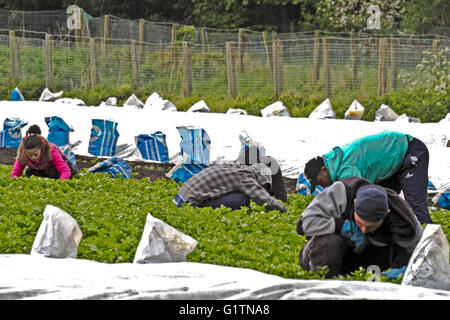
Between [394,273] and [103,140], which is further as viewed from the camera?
[103,140]

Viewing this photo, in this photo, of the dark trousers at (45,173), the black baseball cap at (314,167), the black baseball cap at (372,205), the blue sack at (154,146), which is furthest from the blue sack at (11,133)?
the black baseball cap at (372,205)

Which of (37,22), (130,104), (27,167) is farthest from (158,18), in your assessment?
→ (27,167)

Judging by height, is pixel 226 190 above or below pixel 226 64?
below

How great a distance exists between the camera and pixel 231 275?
20.4ft

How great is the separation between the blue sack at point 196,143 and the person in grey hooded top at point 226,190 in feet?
12.8

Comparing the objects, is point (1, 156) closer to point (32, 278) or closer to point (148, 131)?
point (148, 131)

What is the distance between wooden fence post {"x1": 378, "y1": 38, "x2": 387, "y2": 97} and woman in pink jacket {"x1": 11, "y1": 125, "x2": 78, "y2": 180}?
952cm

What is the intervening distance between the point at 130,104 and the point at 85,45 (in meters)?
5.01

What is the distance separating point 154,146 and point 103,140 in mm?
979

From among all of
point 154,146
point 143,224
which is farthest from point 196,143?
point 143,224

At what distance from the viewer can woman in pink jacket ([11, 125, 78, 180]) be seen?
10945 mm

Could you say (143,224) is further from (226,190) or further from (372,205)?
(372,205)

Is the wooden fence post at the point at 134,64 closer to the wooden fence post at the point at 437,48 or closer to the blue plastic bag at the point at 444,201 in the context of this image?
the wooden fence post at the point at 437,48

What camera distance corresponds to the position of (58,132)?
45.7ft
